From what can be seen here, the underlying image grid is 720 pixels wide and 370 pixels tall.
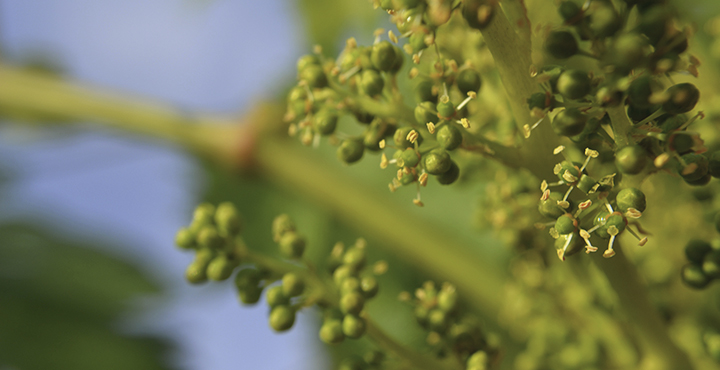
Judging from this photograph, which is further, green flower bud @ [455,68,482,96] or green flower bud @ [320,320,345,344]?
green flower bud @ [320,320,345,344]

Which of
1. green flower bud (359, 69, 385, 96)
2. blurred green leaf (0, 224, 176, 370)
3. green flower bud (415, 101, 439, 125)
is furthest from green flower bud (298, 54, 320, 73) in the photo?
blurred green leaf (0, 224, 176, 370)

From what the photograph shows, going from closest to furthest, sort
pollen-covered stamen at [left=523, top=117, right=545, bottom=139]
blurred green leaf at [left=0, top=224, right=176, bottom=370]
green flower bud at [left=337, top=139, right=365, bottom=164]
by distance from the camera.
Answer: pollen-covered stamen at [left=523, top=117, right=545, bottom=139] < green flower bud at [left=337, top=139, right=365, bottom=164] < blurred green leaf at [left=0, top=224, right=176, bottom=370]

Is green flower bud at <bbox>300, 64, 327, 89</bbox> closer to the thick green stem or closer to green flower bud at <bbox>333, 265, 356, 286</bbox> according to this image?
green flower bud at <bbox>333, 265, 356, 286</bbox>

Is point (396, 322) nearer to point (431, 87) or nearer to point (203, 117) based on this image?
point (203, 117)

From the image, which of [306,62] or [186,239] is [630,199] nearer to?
[306,62]

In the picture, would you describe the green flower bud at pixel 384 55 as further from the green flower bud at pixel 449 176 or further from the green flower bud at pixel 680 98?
the green flower bud at pixel 680 98

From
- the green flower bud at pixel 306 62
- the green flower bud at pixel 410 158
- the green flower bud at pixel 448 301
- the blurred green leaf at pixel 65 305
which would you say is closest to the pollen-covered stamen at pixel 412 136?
the green flower bud at pixel 410 158

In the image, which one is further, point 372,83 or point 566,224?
point 372,83

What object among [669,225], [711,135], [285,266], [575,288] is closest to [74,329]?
[285,266]

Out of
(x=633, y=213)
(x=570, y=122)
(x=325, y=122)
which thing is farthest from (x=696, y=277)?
(x=325, y=122)
